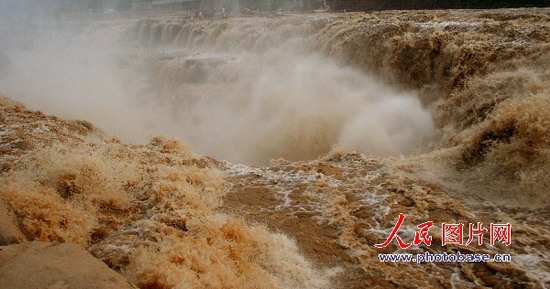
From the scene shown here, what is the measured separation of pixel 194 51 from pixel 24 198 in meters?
15.0

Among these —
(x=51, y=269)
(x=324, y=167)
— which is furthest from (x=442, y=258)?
(x=51, y=269)

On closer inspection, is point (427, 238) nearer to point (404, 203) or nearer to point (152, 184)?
point (404, 203)

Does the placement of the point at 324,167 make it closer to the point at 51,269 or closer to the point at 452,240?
the point at 452,240

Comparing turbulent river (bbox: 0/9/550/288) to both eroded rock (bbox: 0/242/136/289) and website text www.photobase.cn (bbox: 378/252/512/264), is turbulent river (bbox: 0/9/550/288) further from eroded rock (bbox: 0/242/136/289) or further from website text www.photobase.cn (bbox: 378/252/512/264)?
eroded rock (bbox: 0/242/136/289)

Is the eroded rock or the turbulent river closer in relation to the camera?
the eroded rock

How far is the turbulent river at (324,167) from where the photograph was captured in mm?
3719

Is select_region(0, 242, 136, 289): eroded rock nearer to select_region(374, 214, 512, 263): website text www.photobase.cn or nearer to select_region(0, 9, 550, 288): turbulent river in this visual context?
select_region(0, 9, 550, 288): turbulent river

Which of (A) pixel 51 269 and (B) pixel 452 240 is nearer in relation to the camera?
(A) pixel 51 269

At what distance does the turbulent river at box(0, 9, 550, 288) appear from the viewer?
3.72m

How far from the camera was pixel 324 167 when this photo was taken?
20.7 feet

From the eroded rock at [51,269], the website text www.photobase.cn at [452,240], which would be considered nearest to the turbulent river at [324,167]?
the website text www.photobase.cn at [452,240]

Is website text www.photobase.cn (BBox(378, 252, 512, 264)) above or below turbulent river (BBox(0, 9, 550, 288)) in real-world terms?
below

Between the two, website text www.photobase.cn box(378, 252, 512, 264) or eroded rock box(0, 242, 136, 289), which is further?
website text www.photobase.cn box(378, 252, 512, 264)

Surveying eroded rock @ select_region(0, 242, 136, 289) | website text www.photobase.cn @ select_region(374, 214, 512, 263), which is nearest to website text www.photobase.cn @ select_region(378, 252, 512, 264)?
website text www.photobase.cn @ select_region(374, 214, 512, 263)
